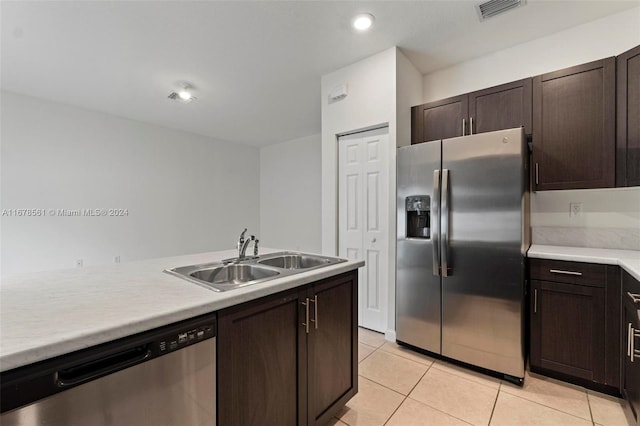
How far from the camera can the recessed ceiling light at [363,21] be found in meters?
2.21

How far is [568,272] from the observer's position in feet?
6.34

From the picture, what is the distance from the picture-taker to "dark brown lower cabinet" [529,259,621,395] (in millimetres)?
1797

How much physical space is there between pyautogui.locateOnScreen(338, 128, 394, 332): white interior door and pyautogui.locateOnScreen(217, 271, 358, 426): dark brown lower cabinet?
1.18 meters

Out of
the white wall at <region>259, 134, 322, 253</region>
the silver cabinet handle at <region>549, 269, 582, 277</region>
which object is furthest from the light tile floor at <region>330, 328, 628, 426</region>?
the white wall at <region>259, 134, 322, 253</region>

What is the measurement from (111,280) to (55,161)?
407 centimetres

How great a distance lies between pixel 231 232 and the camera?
6184 millimetres

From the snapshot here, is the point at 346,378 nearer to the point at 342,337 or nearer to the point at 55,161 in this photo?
the point at 342,337

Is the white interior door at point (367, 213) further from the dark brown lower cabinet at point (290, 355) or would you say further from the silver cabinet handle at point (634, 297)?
the silver cabinet handle at point (634, 297)

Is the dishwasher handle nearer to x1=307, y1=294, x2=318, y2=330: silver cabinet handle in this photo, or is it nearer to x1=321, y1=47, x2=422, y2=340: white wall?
x1=307, y1=294, x2=318, y2=330: silver cabinet handle

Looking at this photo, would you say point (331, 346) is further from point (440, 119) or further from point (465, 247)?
point (440, 119)

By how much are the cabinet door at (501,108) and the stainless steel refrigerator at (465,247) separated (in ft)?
1.37

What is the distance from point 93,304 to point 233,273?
799mm

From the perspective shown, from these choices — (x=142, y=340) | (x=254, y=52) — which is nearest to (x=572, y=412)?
(x=142, y=340)

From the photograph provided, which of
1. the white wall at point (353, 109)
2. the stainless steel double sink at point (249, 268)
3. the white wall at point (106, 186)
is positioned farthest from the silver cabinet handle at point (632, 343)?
the white wall at point (106, 186)
